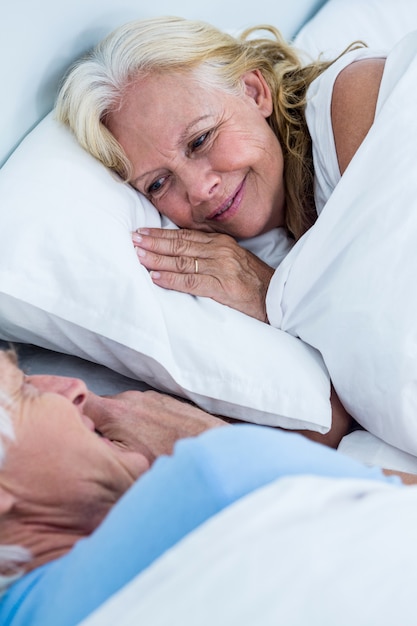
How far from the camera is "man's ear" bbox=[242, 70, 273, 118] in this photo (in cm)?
157

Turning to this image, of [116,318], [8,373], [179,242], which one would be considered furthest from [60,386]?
[179,242]

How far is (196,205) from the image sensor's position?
1508 millimetres

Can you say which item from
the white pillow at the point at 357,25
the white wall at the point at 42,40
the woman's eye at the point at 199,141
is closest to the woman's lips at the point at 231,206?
the woman's eye at the point at 199,141

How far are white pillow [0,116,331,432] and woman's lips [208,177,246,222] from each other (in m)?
0.26

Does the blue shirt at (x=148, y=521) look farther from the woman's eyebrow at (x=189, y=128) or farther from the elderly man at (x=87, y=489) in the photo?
the woman's eyebrow at (x=189, y=128)

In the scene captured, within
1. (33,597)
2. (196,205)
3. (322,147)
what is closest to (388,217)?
(322,147)

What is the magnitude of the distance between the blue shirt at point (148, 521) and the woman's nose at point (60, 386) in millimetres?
223

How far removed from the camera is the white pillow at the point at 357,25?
1935mm

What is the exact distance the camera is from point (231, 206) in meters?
1.51

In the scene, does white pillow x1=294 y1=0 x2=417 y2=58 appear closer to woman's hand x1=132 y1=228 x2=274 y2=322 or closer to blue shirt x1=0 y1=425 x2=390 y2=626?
woman's hand x1=132 y1=228 x2=274 y2=322

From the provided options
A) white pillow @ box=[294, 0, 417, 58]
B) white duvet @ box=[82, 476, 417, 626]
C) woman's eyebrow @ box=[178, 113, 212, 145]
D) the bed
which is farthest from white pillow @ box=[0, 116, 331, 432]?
white pillow @ box=[294, 0, 417, 58]

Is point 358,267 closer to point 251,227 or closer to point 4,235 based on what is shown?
point 251,227

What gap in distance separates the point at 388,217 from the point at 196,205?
40cm

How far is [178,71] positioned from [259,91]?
21 centimetres
